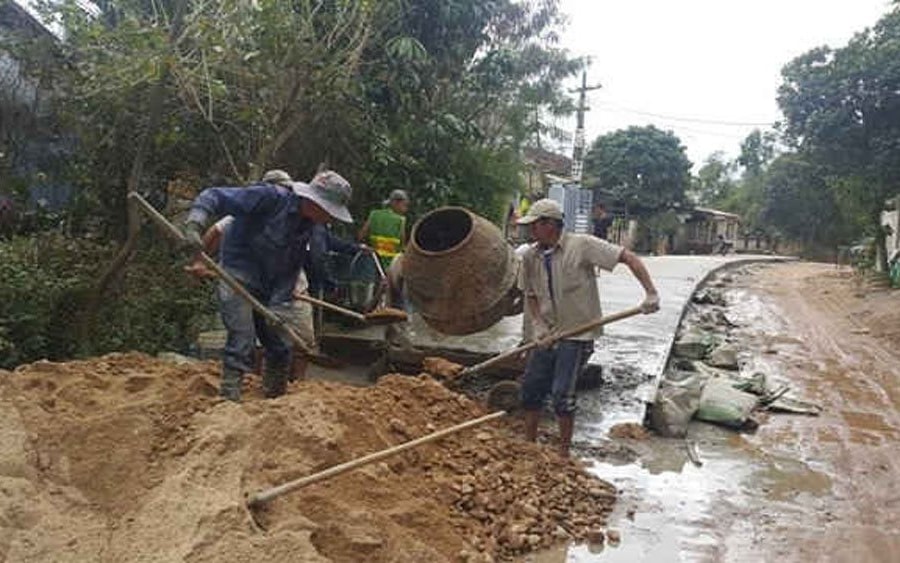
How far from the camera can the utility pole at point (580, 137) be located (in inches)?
884

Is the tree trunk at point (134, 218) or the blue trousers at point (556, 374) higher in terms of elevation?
the tree trunk at point (134, 218)

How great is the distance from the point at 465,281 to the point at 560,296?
2.55ft

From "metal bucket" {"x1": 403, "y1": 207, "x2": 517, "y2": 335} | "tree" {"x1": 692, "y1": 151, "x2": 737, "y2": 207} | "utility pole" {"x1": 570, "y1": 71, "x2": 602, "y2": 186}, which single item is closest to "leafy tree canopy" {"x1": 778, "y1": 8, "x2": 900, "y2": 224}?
"utility pole" {"x1": 570, "y1": 71, "x2": 602, "y2": 186}

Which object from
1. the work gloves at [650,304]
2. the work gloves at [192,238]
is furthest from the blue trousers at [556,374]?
the work gloves at [192,238]

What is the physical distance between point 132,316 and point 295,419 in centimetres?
311

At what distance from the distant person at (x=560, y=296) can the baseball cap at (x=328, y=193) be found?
4.33ft

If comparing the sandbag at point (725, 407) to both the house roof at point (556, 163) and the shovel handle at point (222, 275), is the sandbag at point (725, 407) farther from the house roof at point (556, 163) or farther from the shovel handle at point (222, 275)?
the house roof at point (556, 163)

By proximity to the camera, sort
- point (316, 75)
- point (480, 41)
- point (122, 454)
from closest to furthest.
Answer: point (122, 454) → point (316, 75) → point (480, 41)

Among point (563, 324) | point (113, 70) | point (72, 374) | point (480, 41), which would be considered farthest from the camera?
point (480, 41)

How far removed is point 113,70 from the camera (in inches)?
227

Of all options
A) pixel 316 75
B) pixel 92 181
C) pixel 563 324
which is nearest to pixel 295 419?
pixel 563 324

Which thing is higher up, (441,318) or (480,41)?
(480,41)

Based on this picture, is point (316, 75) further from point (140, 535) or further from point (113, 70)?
point (140, 535)

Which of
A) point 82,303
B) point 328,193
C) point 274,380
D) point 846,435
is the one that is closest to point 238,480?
point 274,380
